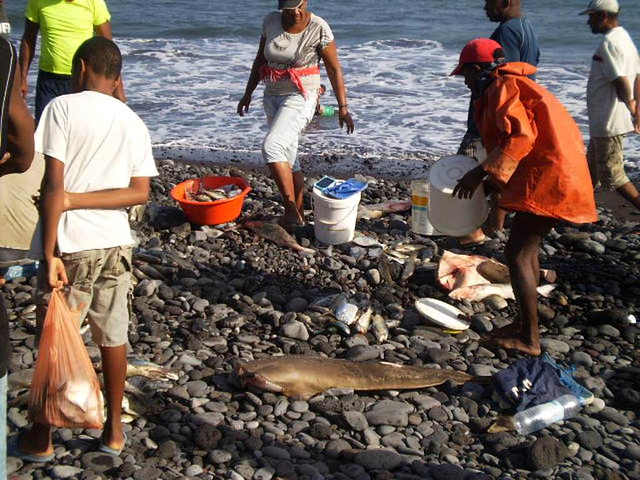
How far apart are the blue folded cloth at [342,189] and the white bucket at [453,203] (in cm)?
97

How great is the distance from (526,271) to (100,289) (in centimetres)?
248

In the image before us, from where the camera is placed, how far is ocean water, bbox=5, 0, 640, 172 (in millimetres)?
10866

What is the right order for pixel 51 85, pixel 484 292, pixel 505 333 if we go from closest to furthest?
pixel 505 333, pixel 484 292, pixel 51 85

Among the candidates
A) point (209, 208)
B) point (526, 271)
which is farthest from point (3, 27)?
point (209, 208)

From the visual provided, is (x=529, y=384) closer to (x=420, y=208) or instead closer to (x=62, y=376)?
(x=62, y=376)

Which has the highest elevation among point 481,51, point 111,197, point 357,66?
point 481,51

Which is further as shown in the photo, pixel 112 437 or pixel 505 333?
pixel 505 333

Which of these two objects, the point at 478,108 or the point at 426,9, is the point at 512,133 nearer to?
the point at 478,108

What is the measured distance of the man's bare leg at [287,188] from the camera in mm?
6539

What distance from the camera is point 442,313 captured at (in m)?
5.37

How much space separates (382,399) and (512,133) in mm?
1578

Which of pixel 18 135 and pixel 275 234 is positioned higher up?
pixel 18 135

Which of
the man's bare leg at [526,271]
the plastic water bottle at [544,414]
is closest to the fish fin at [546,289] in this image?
the man's bare leg at [526,271]

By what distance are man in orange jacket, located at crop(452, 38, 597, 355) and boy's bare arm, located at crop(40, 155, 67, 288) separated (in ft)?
7.70
